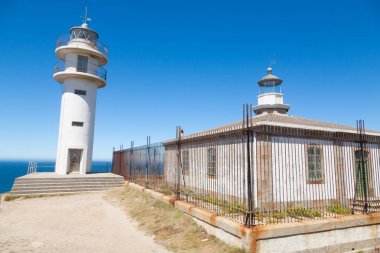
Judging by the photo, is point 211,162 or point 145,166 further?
point 145,166

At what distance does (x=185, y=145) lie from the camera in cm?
1494

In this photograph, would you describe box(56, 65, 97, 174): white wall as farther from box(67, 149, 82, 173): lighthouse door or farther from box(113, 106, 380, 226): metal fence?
box(113, 106, 380, 226): metal fence

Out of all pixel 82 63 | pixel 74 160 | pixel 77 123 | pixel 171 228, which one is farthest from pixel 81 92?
pixel 171 228

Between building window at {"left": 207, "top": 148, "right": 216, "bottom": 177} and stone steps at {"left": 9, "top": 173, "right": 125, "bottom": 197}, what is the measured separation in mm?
8444

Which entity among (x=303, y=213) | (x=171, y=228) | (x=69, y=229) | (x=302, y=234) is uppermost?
(x=303, y=213)

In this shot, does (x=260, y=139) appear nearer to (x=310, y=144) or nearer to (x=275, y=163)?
(x=275, y=163)

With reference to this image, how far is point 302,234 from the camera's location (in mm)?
6254

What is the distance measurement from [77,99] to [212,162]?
14489mm

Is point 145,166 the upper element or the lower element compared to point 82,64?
lower

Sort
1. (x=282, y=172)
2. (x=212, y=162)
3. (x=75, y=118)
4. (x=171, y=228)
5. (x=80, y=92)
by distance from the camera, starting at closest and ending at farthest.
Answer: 1. (x=171, y=228)
2. (x=282, y=172)
3. (x=212, y=162)
4. (x=75, y=118)
5. (x=80, y=92)

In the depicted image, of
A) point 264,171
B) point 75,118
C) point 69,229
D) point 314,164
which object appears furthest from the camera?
point 75,118

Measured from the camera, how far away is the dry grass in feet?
21.4

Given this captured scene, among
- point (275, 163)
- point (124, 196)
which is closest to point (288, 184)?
point (275, 163)

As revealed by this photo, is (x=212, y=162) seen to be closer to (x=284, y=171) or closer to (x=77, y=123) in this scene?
(x=284, y=171)
